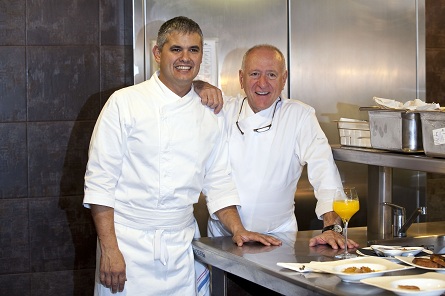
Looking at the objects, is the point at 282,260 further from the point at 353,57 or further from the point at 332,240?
the point at 353,57

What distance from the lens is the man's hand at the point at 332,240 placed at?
8.57 feet

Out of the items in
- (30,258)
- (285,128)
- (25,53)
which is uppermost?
(25,53)

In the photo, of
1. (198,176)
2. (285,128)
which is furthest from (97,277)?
(285,128)

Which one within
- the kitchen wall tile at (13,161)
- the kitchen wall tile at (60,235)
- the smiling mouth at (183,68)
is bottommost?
the kitchen wall tile at (60,235)

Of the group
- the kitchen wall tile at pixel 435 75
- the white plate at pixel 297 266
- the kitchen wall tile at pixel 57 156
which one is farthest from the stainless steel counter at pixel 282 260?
the kitchen wall tile at pixel 435 75

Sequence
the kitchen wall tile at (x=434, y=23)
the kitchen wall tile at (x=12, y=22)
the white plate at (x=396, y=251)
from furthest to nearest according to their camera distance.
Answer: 1. the kitchen wall tile at (x=434, y=23)
2. the kitchen wall tile at (x=12, y=22)
3. the white plate at (x=396, y=251)

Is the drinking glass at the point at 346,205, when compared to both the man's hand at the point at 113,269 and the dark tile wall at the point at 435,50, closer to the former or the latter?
the man's hand at the point at 113,269

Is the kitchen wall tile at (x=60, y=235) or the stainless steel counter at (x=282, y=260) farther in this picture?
the kitchen wall tile at (x=60, y=235)

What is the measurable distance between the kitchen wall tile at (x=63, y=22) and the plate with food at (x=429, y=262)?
6.88 feet

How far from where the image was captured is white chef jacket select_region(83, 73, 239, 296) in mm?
2701

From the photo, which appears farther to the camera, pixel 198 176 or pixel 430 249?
pixel 198 176

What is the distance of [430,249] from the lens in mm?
2604

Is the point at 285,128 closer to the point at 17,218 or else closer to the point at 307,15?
the point at 307,15

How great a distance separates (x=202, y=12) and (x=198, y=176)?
1.17 meters
